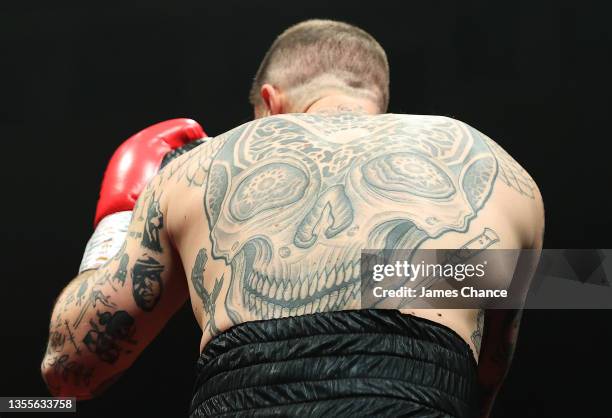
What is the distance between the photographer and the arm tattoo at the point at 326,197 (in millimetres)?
1302

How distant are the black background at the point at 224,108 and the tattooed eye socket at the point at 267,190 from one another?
1.12 metres

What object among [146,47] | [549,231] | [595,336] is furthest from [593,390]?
[146,47]

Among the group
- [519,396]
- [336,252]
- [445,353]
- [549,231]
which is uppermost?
[336,252]

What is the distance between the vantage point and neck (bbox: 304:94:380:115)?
1722 mm

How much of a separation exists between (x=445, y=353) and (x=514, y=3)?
4.42 feet

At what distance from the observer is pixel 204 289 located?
1.39m

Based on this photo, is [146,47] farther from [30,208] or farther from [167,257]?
[167,257]

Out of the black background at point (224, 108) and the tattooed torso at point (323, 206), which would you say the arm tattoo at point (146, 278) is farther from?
the black background at point (224, 108)

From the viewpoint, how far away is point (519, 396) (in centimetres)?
244

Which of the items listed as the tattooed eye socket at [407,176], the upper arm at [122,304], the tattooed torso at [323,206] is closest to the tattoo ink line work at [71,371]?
the upper arm at [122,304]

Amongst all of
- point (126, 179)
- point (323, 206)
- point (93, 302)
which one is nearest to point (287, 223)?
point (323, 206)

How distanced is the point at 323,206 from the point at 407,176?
0.13 metres

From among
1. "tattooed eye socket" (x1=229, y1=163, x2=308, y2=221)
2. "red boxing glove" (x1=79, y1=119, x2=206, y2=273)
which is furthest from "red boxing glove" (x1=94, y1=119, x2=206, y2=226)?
"tattooed eye socket" (x1=229, y1=163, x2=308, y2=221)

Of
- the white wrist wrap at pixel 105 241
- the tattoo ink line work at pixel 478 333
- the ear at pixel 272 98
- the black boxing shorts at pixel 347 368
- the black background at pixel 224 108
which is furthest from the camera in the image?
the black background at pixel 224 108
